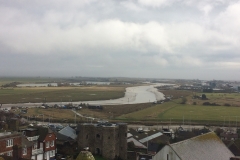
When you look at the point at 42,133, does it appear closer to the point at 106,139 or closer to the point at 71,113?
the point at 106,139

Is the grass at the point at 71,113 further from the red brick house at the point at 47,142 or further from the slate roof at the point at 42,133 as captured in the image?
the slate roof at the point at 42,133

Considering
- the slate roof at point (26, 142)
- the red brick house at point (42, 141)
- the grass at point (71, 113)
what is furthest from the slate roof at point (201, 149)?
the grass at point (71, 113)

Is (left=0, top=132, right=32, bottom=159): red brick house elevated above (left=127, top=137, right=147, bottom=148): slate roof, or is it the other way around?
Answer: (left=0, top=132, right=32, bottom=159): red brick house

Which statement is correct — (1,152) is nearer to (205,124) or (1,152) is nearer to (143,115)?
(205,124)

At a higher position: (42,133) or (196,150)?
(196,150)

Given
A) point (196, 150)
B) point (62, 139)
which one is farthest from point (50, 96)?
point (196, 150)

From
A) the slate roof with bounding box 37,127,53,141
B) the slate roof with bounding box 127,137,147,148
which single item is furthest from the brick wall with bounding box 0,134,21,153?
the slate roof with bounding box 127,137,147,148

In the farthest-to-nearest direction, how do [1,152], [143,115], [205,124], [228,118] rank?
[143,115]
[228,118]
[205,124]
[1,152]

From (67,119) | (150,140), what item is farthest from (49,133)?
(67,119)

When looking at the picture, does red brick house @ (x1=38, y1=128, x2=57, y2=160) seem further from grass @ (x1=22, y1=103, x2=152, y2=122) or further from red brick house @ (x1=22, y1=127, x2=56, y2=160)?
grass @ (x1=22, y1=103, x2=152, y2=122)
